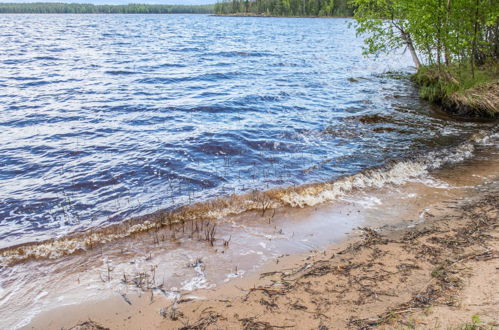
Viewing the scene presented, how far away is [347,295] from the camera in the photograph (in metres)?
5.07

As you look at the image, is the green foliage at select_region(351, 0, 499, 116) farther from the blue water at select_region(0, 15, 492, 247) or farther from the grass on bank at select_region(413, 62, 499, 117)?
the blue water at select_region(0, 15, 492, 247)

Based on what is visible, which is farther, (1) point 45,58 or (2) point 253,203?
(1) point 45,58

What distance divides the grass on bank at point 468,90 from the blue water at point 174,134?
1105 millimetres

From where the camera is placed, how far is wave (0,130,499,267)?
6984 millimetres

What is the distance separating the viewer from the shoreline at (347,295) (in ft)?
15.0

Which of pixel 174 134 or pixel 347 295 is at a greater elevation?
pixel 174 134

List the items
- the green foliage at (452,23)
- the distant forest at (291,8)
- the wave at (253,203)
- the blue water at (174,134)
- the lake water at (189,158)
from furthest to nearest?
1. the distant forest at (291,8)
2. the green foliage at (452,23)
3. the blue water at (174,134)
4. the wave at (253,203)
5. the lake water at (189,158)

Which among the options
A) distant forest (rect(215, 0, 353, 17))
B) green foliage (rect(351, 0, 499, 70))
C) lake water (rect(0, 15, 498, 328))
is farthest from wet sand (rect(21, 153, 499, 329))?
distant forest (rect(215, 0, 353, 17))

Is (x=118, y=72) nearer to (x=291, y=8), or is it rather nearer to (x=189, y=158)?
(x=189, y=158)

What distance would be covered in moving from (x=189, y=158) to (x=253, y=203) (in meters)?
3.80

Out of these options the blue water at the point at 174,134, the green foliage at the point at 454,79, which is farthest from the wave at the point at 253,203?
the green foliage at the point at 454,79

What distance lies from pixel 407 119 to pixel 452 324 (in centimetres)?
1330

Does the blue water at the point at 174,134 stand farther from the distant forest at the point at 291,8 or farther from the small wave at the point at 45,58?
the distant forest at the point at 291,8

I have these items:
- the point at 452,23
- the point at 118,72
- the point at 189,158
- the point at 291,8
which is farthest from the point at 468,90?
the point at 291,8
